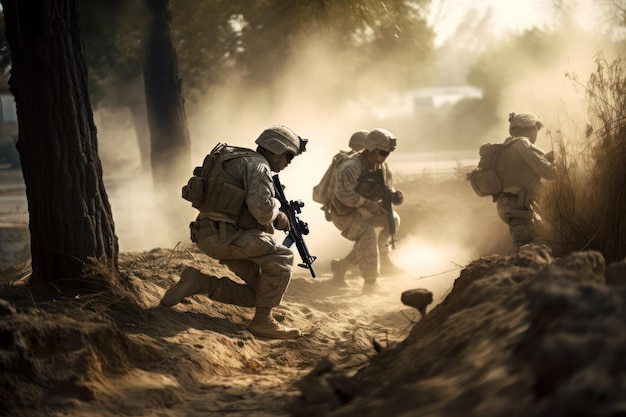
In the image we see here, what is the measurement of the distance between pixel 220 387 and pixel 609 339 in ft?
9.77

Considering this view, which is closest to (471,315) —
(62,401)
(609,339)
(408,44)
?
(609,339)

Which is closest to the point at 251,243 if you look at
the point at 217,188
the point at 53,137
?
the point at 217,188

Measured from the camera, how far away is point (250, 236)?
660 cm

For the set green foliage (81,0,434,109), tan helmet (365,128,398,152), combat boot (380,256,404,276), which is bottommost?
combat boot (380,256,404,276)

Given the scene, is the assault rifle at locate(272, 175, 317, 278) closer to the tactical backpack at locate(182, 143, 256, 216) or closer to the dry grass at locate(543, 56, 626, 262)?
the tactical backpack at locate(182, 143, 256, 216)

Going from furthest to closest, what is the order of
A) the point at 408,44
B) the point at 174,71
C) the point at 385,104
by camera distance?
the point at 385,104
the point at 408,44
the point at 174,71

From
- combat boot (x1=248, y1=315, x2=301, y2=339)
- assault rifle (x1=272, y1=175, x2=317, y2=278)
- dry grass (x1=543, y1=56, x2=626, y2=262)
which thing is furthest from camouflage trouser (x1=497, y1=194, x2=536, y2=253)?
combat boot (x1=248, y1=315, x2=301, y2=339)

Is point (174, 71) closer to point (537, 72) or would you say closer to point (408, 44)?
point (408, 44)

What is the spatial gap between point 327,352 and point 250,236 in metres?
1.07

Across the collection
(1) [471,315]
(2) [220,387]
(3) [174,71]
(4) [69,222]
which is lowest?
(2) [220,387]

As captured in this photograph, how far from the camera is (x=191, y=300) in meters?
7.12

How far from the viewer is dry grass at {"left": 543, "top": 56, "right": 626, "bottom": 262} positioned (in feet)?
20.2

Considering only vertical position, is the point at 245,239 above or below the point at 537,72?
below

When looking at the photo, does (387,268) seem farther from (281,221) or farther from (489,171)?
(281,221)
